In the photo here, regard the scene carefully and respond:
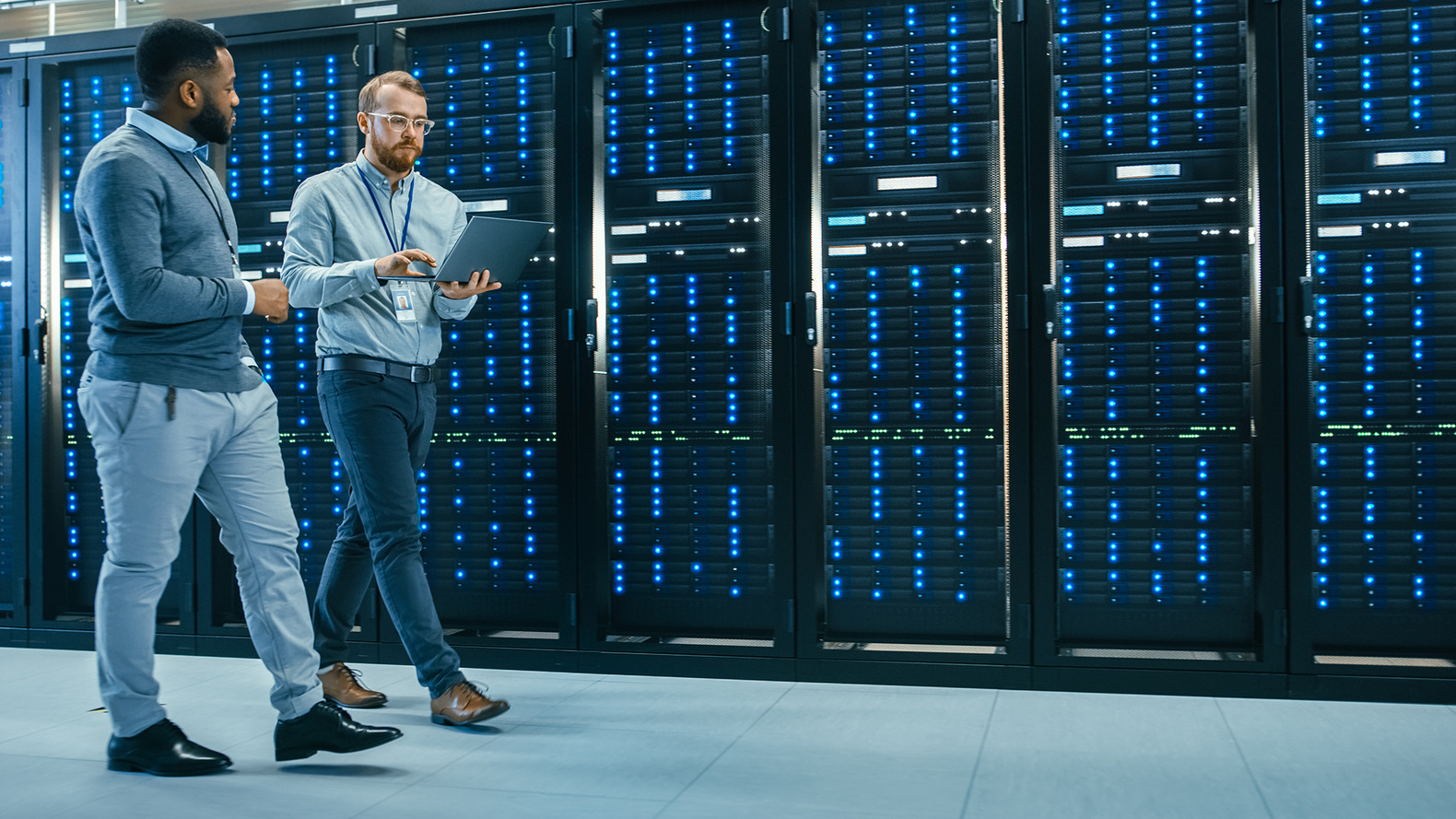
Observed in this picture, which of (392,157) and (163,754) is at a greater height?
(392,157)

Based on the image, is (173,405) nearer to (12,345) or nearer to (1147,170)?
(12,345)

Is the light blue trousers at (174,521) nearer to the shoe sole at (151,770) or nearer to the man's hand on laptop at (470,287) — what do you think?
the shoe sole at (151,770)

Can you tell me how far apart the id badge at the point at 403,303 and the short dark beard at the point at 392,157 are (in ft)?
1.06

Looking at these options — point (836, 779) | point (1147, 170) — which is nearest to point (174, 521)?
→ point (836, 779)

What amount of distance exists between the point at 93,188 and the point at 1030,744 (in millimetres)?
2399

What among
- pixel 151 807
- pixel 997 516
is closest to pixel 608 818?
pixel 151 807

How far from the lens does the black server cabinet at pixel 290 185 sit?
3.55m

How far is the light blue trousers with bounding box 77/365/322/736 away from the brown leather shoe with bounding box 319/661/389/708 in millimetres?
550

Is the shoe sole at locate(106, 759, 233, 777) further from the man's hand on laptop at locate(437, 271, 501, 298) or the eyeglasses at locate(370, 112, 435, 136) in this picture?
the eyeglasses at locate(370, 112, 435, 136)

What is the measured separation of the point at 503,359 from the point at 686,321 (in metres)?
0.64

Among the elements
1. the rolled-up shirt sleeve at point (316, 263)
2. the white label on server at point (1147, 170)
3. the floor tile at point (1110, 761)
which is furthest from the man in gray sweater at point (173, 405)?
the white label on server at point (1147, 170)

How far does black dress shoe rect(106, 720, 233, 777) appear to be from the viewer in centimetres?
221

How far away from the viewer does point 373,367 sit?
2555mm

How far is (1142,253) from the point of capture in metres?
3.03
